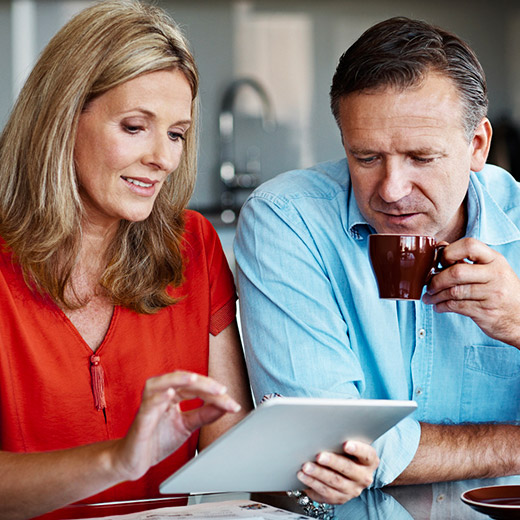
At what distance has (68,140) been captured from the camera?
1504 millimetres

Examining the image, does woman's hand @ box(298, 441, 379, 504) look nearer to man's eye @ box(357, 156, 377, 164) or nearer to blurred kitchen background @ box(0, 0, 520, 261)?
man's eye @ box(357, 156, 377, 164)

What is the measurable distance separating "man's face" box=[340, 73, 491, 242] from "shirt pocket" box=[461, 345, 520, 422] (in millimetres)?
286

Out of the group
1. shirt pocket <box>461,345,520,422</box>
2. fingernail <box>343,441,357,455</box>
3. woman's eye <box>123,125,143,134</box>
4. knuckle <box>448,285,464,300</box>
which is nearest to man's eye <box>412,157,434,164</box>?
knuckle <box>448,285,464,300</box>

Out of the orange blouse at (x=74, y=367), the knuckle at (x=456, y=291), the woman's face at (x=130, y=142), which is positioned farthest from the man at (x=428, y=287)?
the woman's face at (x=130, y=142)

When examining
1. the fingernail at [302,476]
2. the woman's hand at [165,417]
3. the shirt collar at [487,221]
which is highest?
the shirt collar at [487,221]

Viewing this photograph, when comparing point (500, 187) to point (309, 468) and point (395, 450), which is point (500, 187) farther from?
point (309, 468)

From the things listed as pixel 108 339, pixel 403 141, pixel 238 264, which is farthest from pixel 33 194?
pixel 403 141

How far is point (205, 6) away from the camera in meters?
4.88

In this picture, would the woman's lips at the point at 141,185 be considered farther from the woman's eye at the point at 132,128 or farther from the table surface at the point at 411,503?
the table surface at the point at 411,503

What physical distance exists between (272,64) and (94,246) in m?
3.54

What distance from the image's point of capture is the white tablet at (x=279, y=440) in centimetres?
96

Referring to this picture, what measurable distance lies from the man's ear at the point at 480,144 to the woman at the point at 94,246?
1.88ft

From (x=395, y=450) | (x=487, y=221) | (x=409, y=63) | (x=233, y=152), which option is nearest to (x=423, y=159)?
(x=409, y=63)

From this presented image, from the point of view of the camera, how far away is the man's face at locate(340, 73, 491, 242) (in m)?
1.49
